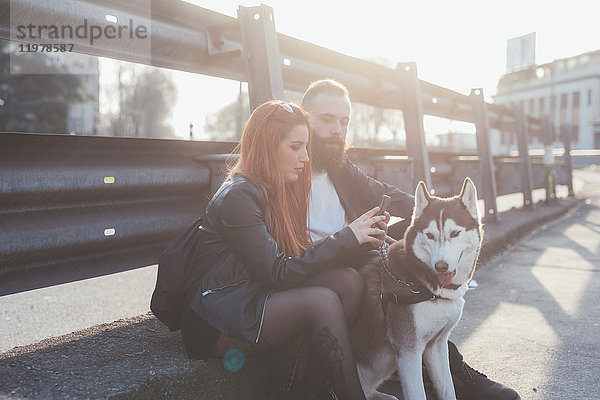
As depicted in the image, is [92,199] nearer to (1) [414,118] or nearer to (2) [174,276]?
(2) [174,276]

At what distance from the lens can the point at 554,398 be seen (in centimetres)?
281

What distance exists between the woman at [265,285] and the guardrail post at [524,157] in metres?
9.64

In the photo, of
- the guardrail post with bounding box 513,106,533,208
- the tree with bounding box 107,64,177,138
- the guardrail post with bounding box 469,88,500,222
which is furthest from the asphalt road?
the tree with bounding box 107,64,177,138

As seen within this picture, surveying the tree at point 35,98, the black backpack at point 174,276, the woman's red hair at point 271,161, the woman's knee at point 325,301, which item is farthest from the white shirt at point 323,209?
the tree at point 35,98

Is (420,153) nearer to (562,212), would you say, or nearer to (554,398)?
(554,398)

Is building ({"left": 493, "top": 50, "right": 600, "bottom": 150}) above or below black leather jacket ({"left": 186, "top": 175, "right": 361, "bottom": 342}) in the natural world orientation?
above

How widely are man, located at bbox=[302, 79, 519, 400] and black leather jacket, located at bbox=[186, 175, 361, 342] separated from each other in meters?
0.84

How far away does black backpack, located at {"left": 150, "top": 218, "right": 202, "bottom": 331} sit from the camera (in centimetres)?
246

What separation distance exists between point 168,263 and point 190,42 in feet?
6.25

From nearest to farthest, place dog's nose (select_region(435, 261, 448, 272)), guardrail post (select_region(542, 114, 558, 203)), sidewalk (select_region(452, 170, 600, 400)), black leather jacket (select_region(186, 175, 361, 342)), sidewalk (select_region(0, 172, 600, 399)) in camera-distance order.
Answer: sidewalk (select_region(0, 172, 600, 399)) < black leather jacket (select_region(186, 175, 361, 342)) < dog's nose (select_region(435, 261, 448, 272)) < sidewalk (select_region(452, 170, 600, 400)) < guardrail post (select_region(542, 114, 558, 203))

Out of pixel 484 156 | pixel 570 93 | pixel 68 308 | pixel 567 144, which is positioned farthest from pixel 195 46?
pixel 570 93

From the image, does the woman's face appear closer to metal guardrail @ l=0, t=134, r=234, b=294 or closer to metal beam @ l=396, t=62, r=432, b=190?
metal guardrail @ l=0, t=134, r=234, b=294

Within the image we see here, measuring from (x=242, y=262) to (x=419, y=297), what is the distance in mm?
966

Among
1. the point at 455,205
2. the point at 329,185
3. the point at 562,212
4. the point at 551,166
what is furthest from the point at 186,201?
the point at 551,166
